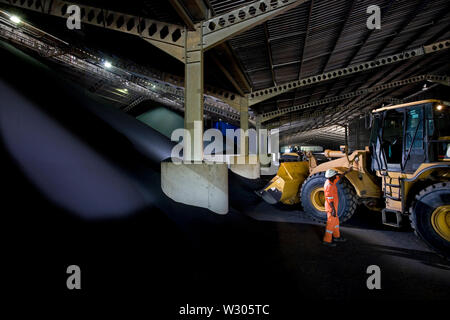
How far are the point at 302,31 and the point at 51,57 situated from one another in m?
11.0

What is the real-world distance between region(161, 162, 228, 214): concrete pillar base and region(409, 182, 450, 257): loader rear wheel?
382 cm

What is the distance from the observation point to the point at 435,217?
373cm

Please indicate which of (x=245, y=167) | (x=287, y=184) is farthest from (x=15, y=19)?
(x=287, y=184)

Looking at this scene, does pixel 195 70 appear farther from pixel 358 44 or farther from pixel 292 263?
pixel 358 44

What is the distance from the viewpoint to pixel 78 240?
3.18 m

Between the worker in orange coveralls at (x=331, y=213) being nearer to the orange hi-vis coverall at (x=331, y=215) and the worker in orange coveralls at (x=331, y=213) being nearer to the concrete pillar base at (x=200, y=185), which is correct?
the orange hi-vis coverall at (x=331, y=215)

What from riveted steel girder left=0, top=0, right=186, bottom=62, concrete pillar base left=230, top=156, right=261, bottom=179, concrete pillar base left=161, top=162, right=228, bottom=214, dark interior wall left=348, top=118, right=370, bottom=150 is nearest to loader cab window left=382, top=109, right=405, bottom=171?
concrete pillar base left=161, top=162, right=228, bottom=214

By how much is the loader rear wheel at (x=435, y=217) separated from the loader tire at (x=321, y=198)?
132 cm

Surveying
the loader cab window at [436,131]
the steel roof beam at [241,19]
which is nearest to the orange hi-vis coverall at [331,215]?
the loader cab window at [436,131]

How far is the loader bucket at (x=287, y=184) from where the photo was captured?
6516mm

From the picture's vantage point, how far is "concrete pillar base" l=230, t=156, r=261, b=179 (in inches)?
459

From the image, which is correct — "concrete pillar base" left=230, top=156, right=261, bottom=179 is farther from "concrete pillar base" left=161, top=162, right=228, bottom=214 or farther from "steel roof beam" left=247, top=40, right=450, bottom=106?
"concrete pillar base" left=161, top=162, right=228, bottom=214

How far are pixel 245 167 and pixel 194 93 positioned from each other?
6730 mm
